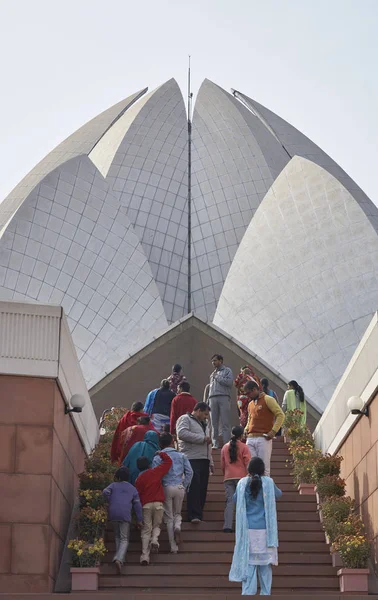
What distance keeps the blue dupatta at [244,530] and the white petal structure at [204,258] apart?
37.9 feet

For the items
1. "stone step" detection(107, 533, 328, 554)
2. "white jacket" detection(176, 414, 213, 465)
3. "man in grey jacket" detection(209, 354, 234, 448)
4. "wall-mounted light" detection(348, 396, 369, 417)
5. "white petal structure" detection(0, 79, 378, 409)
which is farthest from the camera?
"white petal structure" detection(0, 79, 378, 409)

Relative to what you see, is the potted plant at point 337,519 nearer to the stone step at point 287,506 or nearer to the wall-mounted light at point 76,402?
the stone step at point 287,506

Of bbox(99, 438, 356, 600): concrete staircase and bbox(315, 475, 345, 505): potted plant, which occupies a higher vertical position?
bbox(315, 475, 345, 505): potted plant

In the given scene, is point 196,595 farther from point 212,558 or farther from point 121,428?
point 121,428

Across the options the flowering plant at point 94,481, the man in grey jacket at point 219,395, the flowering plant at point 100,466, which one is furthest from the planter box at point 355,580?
the man in grey jacket at point 219,395

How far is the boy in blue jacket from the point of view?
432 inches

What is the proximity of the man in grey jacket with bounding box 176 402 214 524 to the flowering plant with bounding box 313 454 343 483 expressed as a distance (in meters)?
1.30

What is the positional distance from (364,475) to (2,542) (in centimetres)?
331

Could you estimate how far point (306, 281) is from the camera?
76.4ft

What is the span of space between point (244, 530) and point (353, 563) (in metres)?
1.65

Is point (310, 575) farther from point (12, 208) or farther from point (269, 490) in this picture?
point (12, 208)

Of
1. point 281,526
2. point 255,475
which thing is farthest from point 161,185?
point 255,475

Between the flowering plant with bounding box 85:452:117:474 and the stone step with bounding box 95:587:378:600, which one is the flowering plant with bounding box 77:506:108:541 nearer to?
the stone step with bounding box 95:587:378:600

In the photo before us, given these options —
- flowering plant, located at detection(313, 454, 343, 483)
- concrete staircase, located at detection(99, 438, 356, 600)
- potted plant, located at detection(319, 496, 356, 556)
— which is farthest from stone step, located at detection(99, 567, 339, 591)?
flowering plant, located at detection(313, 454, 343, 483)
